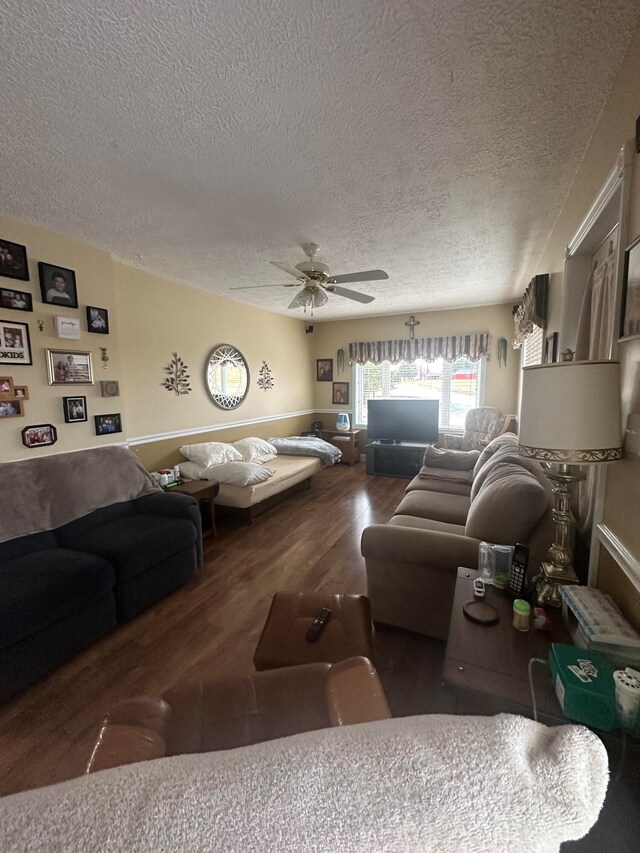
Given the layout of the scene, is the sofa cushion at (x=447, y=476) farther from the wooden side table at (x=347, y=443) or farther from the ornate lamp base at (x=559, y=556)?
the wooden side table at (x=347, y=443)

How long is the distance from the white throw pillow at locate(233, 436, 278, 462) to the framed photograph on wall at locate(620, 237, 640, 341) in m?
3.77

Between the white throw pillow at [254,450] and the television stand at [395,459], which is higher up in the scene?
the white throw pillow at [254,450]

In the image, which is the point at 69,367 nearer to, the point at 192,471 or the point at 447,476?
the point at 192,471

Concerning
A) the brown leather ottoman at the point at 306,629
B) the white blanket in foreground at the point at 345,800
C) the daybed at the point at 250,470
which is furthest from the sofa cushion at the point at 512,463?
the daybed at the point at 250,470

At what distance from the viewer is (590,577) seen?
1325 mm

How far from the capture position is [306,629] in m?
1.52

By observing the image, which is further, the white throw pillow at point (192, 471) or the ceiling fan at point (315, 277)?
the white throw pillow at point (192, 471)

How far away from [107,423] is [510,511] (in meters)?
3.14

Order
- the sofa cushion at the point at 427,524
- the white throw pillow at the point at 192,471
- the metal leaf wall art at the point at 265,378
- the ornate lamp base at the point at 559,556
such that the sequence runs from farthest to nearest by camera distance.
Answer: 1. the metal leaf wall art at the point at 265,378
2. the white throw pillow at the point at 192,471
3. the sofa cushion at the point at 427,524
4. the ornate lamp base at the point at 559,556

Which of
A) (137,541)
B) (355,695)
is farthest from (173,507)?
(355,695)

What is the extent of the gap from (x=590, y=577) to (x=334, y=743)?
1360mm

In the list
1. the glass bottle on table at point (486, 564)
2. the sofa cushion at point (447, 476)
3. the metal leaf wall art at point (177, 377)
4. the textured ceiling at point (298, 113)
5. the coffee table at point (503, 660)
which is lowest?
the sofa cushion at point (447, 476)

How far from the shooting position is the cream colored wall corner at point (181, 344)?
3396 millimetres

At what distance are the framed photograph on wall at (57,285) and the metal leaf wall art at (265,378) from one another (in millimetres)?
2740
